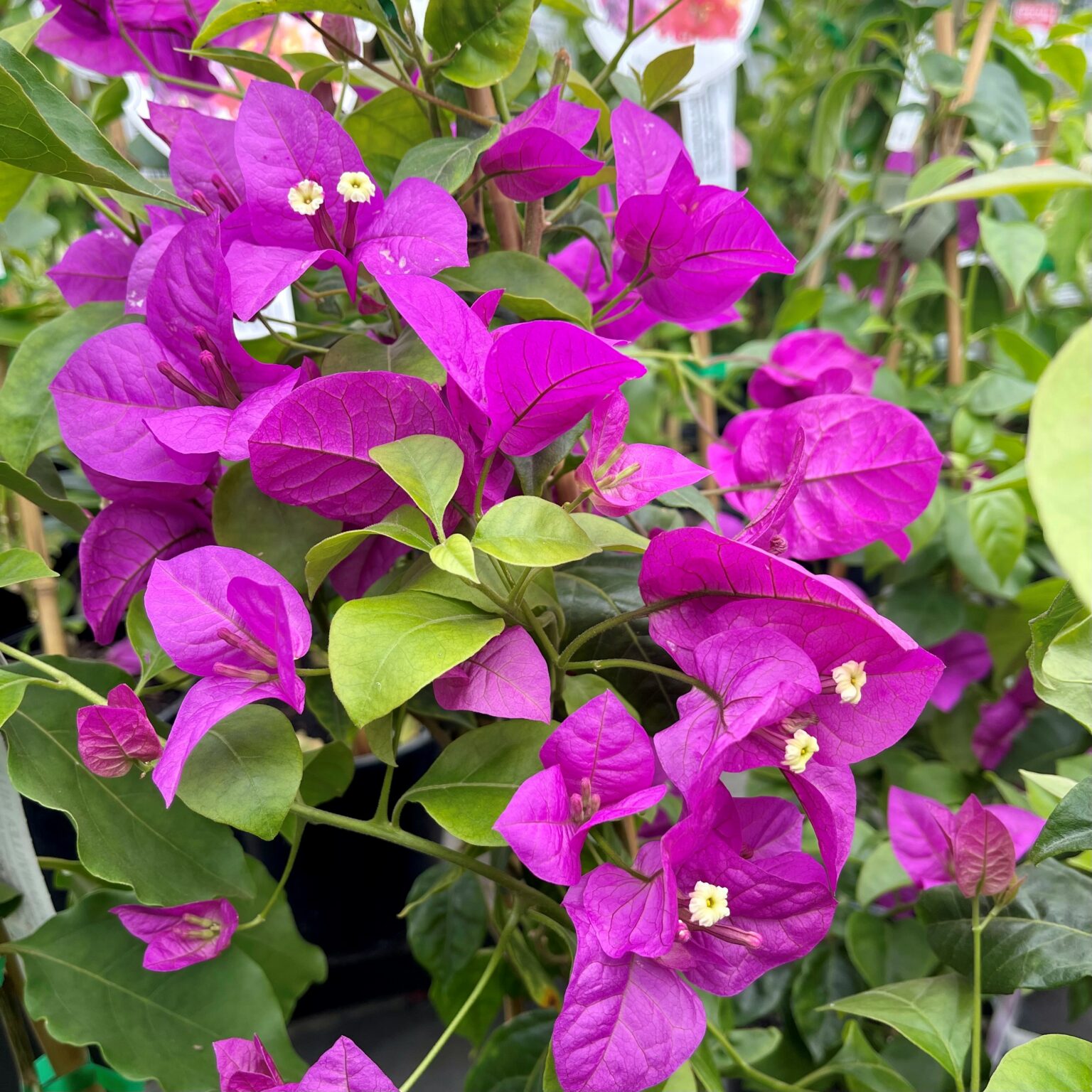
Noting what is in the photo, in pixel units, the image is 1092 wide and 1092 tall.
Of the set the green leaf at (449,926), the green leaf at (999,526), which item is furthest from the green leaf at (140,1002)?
the green leaf at (999,526)

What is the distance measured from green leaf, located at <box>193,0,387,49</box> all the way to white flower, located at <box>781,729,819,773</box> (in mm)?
325

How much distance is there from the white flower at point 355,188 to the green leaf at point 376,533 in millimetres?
120

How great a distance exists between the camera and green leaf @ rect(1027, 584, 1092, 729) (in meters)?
0.33

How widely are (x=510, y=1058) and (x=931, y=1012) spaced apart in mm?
203

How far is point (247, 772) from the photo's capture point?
34cm

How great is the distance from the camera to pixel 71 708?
0.42 metres

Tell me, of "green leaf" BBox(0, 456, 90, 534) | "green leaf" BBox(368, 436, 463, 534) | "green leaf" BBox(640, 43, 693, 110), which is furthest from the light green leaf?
"green leaf" BBox(640, 43, 693, 110)

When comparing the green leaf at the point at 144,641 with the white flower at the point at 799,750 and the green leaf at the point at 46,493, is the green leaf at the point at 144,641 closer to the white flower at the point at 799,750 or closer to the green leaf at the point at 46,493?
the green leaf at the point at 46,493

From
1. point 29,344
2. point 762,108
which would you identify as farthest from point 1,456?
point 762,108

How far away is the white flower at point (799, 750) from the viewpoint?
1.00 feet

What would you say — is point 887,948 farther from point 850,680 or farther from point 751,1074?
point 850,680

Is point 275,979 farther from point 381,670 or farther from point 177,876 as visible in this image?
point 381,670

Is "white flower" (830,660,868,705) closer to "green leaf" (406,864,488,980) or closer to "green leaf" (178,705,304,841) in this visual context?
"green leaf" (178,705,304,841)

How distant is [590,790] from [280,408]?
17cm
